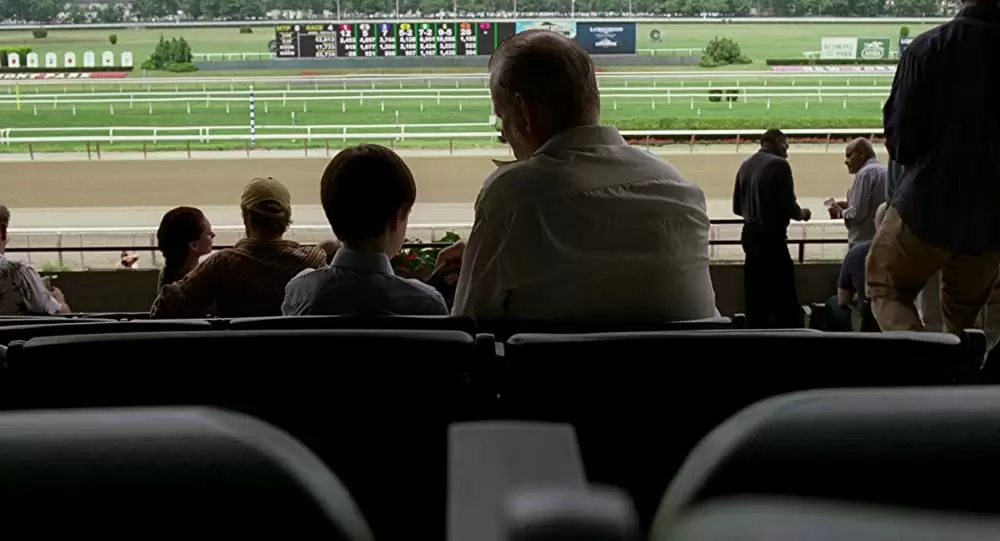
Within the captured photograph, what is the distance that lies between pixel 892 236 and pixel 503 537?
2.22 m

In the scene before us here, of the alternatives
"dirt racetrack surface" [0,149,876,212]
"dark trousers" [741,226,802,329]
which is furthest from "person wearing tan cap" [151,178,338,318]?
"dirt racetrack surface" [0,149,876,212]

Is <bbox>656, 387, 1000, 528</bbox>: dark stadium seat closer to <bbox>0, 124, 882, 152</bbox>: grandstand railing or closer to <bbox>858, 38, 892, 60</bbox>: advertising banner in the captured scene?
<bbox>0, 124, 882, 152</bbox>: grandstand railing

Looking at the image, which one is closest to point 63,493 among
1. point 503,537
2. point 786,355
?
point 503,537

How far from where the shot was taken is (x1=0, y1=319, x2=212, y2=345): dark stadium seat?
53.7 inches

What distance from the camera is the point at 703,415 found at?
3.67 feet

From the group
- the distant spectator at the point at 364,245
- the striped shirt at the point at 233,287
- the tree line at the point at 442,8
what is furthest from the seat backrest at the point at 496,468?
the tree line at the point at 442,8

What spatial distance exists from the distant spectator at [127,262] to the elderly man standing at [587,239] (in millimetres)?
4337

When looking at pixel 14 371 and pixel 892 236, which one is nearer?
pixel 14 371

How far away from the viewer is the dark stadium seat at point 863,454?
16.4 inches

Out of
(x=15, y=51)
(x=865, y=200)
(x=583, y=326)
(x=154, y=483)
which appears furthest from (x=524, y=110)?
(x=15, y=51)

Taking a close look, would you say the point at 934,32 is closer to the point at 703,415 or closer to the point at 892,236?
the point at 892,236

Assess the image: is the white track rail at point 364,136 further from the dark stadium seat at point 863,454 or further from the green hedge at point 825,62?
the dark stadium seat at point 863,454

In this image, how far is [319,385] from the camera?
1.15 m

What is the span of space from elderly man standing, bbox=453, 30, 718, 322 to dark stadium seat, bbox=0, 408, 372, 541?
1102 millimetres
